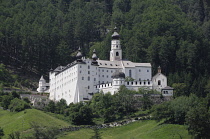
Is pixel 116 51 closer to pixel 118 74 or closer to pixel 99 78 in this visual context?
pixel 99 78

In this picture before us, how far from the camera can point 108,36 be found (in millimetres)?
144625

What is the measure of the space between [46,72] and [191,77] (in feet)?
121

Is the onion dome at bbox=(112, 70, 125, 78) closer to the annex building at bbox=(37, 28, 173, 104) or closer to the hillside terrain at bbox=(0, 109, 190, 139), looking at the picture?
the annex building at bbox=(37, 28, 173, 104)

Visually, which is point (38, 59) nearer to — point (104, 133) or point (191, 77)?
point (191, 77)

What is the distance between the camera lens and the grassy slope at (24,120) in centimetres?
9056

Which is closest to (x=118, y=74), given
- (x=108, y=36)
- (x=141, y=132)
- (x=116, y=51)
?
(x=116, y=51)

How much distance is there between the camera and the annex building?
359ft

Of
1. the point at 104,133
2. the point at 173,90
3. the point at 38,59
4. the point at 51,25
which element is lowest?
the point at 104,133

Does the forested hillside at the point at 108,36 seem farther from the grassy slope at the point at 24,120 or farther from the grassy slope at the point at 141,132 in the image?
the grassy slope at the point at 24,120

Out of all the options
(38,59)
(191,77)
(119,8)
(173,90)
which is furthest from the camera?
(119,8)

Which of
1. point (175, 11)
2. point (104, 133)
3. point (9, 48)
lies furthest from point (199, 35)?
point (104, 133)

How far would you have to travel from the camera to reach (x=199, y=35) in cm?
14088

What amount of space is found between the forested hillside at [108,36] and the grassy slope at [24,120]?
1140 inches

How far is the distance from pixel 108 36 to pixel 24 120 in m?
55.9
